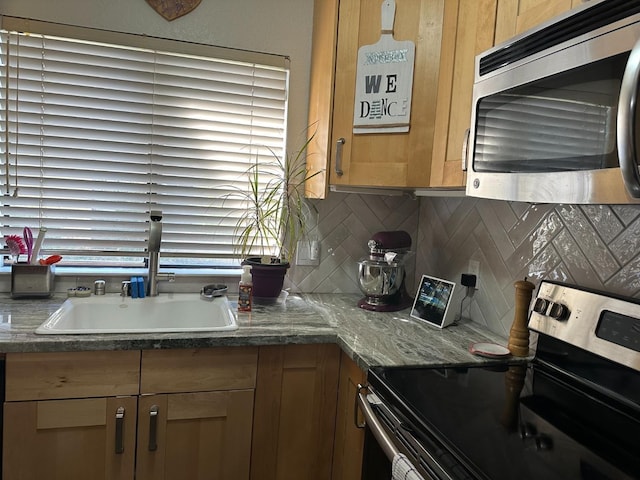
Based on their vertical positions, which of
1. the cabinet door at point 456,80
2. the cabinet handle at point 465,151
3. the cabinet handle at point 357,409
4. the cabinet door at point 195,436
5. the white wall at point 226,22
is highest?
the white wall at point 226,22

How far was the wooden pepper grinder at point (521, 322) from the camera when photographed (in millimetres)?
1397

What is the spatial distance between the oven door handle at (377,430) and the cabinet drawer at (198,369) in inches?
16.8

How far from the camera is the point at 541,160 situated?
0.98 metres

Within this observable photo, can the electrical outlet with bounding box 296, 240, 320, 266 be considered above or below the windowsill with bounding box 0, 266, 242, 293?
above

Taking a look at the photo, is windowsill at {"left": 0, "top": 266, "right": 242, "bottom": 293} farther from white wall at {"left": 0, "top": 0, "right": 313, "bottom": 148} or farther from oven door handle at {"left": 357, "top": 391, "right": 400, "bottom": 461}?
oven door handle at {"left": 357, "top": 391, "right": 400, "bottom": 461}

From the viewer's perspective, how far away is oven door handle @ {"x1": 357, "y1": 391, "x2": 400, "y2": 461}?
107 centimetres

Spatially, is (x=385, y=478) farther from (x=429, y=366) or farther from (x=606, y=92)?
(x=606, y=92)

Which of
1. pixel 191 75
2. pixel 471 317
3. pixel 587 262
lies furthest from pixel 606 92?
pixel 191 75

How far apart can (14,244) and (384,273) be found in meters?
1.39

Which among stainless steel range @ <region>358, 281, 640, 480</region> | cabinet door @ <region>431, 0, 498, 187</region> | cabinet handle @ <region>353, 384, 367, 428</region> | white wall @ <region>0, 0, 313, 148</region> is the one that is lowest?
cabinet handle @ <region>353, 384, 367, 428</region>

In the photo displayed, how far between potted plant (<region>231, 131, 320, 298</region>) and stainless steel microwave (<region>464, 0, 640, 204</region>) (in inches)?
40.5

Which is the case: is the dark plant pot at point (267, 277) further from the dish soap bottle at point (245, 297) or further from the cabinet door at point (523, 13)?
the cabinet door at point (523, 13)

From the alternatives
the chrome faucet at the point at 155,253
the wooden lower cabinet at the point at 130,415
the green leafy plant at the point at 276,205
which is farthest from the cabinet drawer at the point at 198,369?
the green leafy plant at the point at 276,205

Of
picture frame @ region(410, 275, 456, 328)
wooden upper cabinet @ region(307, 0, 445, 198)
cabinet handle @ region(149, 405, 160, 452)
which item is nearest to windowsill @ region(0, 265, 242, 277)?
wooden upper cabinet @ region(307, 0, 445, 198)
